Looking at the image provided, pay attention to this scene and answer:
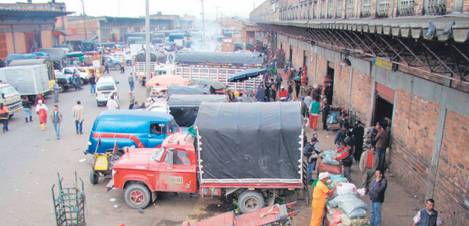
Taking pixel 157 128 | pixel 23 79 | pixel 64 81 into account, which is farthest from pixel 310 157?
pixel 64 81

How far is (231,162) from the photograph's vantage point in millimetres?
9828

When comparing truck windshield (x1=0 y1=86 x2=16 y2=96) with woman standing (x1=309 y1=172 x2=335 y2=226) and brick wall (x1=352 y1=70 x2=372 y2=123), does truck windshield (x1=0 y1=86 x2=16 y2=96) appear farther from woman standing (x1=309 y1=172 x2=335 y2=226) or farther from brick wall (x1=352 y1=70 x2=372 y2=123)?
woman standing (x1=309 y1=172 x2=335 y2=226)

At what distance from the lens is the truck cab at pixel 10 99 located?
65.2 ft

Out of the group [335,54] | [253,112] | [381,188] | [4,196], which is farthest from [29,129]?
[381,188]

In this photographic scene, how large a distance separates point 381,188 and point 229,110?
4.09 meters

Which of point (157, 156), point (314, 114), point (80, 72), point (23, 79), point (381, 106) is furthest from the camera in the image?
point (80, 72)

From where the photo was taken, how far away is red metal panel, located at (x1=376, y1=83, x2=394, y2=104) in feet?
40.9

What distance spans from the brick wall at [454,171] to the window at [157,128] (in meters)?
8.38

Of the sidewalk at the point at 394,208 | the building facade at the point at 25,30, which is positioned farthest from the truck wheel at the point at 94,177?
the building facade at the point at 25,30

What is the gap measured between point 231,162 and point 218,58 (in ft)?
66.0

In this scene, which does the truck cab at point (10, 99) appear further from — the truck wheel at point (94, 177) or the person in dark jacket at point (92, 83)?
the truck wheel at point (94, 177)

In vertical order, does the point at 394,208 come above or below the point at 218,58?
below

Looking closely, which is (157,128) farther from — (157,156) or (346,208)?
(346,208)

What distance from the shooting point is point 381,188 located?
8.52 m
